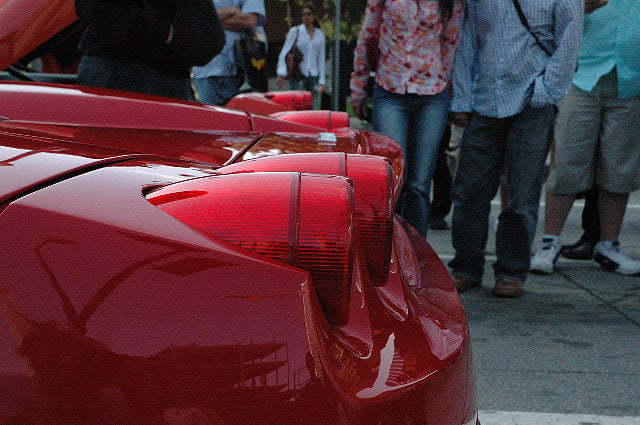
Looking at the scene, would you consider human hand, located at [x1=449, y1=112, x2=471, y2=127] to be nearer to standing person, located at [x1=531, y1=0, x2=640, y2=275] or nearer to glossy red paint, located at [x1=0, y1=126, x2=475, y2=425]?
standing person, located at [x1=531, y1=0, x2=640, y2=275]

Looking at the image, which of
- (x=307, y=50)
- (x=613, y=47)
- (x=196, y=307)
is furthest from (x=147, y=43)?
(x=307, y=50)

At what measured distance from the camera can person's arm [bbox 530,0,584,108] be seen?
149 inches

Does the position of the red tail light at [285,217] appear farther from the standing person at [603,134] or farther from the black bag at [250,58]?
the black bag at [250,58]

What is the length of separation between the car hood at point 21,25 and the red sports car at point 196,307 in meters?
1.29

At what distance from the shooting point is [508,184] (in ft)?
13.4

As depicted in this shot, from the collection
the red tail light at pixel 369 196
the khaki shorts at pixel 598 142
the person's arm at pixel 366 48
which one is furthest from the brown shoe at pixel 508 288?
the red tail light at pixel 369 196

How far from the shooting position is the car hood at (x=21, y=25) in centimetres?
229

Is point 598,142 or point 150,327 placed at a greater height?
point 150,327

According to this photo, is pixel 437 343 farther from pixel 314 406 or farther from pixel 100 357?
pixel 100 357

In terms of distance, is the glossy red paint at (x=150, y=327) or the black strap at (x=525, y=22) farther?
the black strap at (x=525, y=22)

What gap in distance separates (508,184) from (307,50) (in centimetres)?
639

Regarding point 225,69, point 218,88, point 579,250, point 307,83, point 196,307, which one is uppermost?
point 196,307

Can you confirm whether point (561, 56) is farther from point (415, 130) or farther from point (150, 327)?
point (150, 327)

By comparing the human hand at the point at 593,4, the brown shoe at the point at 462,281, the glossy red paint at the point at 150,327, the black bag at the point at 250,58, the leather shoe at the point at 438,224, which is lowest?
the leather shoe at the point at 438,224
